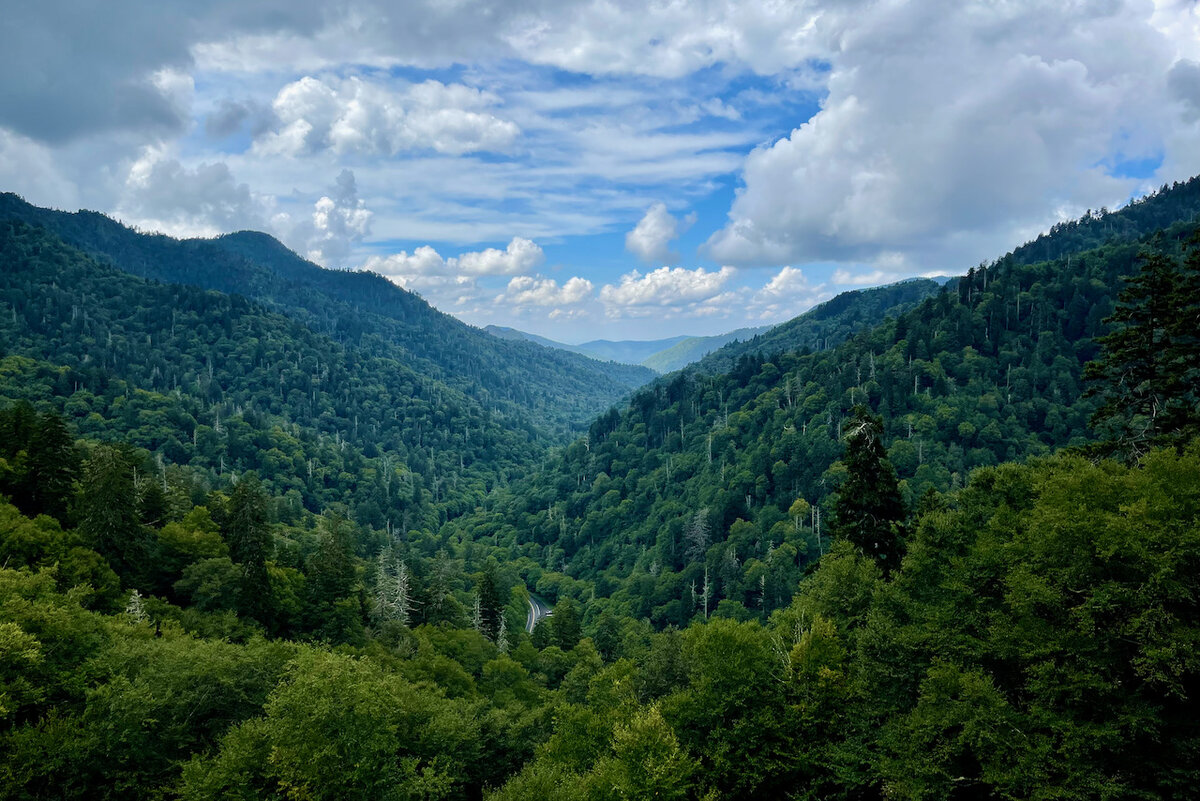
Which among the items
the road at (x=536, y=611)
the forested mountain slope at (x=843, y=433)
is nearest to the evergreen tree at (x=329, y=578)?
the road at (x=536, y=611)

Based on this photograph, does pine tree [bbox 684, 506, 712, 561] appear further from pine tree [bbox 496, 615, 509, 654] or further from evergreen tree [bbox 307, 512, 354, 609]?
evergreen tree [bbox 307, 512, 354, 609]

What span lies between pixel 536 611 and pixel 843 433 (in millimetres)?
89165

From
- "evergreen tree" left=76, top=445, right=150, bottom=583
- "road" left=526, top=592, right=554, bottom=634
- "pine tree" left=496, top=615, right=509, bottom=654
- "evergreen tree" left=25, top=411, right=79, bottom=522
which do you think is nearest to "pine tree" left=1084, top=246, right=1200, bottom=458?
"pine tree" left=496, top=615, right=509, bottom=654

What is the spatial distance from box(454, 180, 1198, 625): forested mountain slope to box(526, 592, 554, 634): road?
15.4 feet

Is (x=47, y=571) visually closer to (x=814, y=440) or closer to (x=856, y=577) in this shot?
(x=856, y=577)

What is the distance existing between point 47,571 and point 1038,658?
53.9m

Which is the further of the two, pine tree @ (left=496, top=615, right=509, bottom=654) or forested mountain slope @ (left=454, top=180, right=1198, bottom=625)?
forested mountain slope @ (left=454, top=180, right=1198, bottom=625)

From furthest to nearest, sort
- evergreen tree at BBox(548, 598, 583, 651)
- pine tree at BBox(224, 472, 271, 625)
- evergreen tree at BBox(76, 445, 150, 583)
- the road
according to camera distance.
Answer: the road
evergreen tree at BBox(548, 598, 583, 651)
pine tree at BBox(224, 472, 271, 625)
evergreen tree at BBox(76, 445, 150, 583)

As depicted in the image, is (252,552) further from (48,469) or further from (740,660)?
(740,660)

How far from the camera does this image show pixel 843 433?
114688 mm

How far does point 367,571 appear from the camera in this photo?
325ft

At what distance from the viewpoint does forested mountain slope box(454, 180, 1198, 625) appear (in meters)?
136

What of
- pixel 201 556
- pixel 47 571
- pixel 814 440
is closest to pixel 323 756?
pixel 47 571

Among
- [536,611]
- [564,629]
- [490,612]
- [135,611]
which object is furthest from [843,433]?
[135,611]
